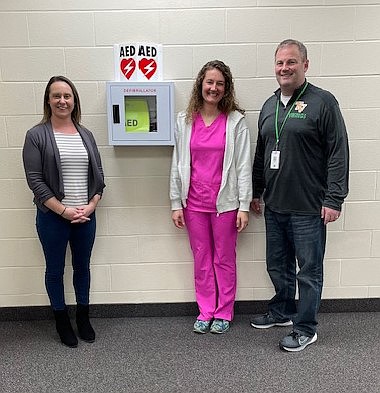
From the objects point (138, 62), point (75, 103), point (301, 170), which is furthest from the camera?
point (138, 62)

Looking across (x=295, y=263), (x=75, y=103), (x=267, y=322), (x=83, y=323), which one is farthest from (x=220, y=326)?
(x=75, y=103)

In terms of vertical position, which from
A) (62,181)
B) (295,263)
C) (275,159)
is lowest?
(295,263)

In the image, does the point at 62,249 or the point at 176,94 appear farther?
the point at 176,94

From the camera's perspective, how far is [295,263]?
9.34 ft

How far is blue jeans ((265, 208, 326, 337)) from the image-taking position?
99.3 inches

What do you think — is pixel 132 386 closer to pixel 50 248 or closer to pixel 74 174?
pixel 50 248

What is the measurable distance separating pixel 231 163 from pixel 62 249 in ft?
3.50

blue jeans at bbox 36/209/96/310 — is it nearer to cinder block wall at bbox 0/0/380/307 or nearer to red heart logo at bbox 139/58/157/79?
cinder block wall at bbox 0/0/380/307

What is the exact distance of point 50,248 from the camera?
2.62 m

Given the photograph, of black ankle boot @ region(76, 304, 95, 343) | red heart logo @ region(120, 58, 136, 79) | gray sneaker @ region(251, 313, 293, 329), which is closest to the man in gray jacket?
gray sneaker @ region(251, 313, 293, 329)

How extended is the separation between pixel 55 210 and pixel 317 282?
1.48 m

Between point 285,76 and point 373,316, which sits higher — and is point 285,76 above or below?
above

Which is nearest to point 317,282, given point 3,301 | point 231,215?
point 231,215

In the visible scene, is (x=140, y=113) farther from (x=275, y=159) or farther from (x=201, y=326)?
(x=201, y=326)
